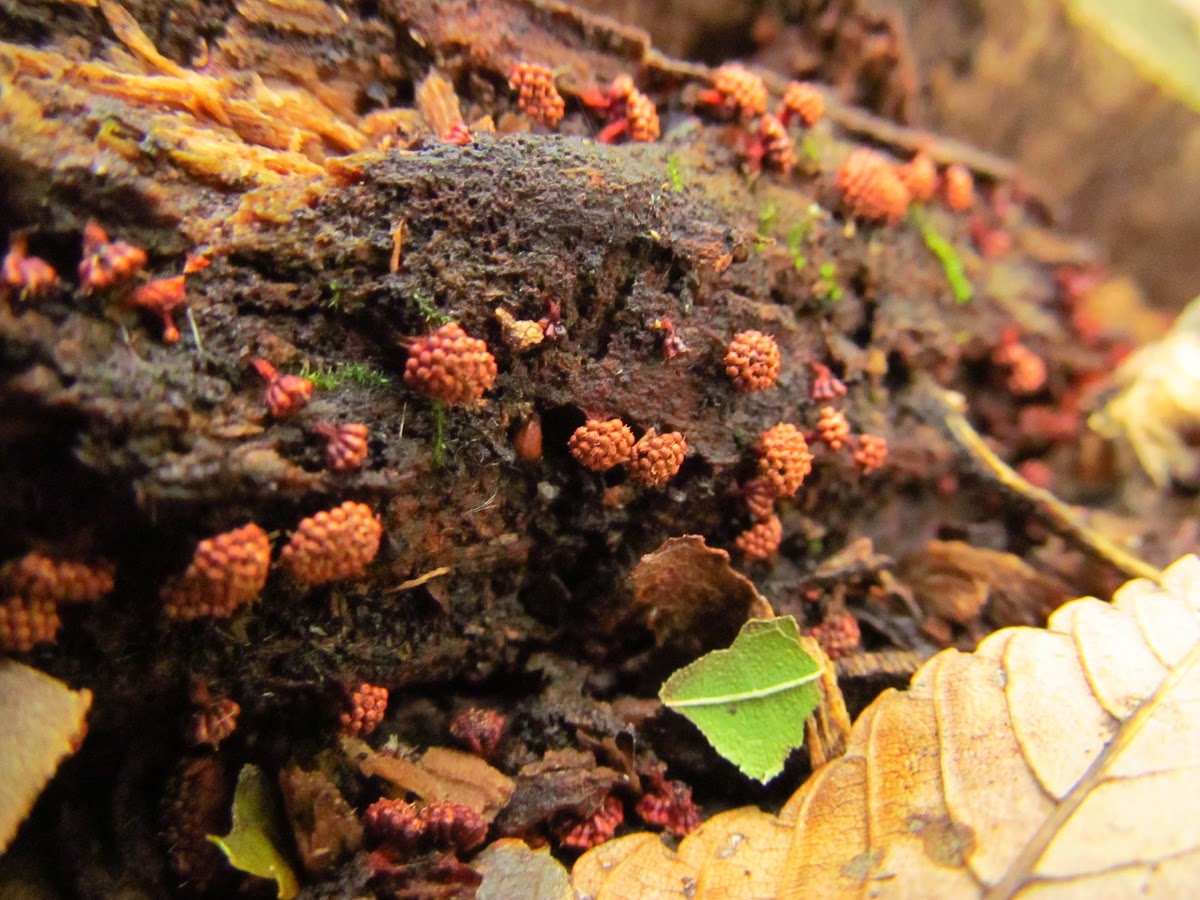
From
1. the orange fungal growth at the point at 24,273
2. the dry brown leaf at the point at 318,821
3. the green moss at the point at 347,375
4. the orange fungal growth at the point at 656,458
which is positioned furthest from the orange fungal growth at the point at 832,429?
the orange fungal growth at the point at 24,273

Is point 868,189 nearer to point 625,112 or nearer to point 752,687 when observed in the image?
point 625,112

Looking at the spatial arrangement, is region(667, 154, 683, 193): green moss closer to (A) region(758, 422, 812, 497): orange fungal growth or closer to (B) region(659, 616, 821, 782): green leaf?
(A) region(758, 422, 812, 497): orange fungal growth

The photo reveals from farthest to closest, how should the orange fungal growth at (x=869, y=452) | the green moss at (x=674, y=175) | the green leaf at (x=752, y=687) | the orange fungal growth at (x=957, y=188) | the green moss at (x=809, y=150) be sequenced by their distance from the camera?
the orange fungal growth at (x=957, y=188) < the green moss at (x=809, y=150) < the orange fungal growth at (x=869, y=452) < the green moss at (x=674, y=175) < the green leaf at (x=752, y=687)

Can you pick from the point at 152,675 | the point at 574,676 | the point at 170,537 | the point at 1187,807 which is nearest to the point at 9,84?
the point at 170,537

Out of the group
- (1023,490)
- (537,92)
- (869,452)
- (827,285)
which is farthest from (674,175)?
(1023,490)

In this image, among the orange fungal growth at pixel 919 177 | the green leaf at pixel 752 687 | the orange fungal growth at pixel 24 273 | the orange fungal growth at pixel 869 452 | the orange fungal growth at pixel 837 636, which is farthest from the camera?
the orange fungal growth at pixel 919 177

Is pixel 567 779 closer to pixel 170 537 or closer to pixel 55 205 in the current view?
pixel 170 537

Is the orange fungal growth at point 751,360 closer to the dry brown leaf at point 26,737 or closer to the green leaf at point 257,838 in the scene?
the green leaf at point 257,838
